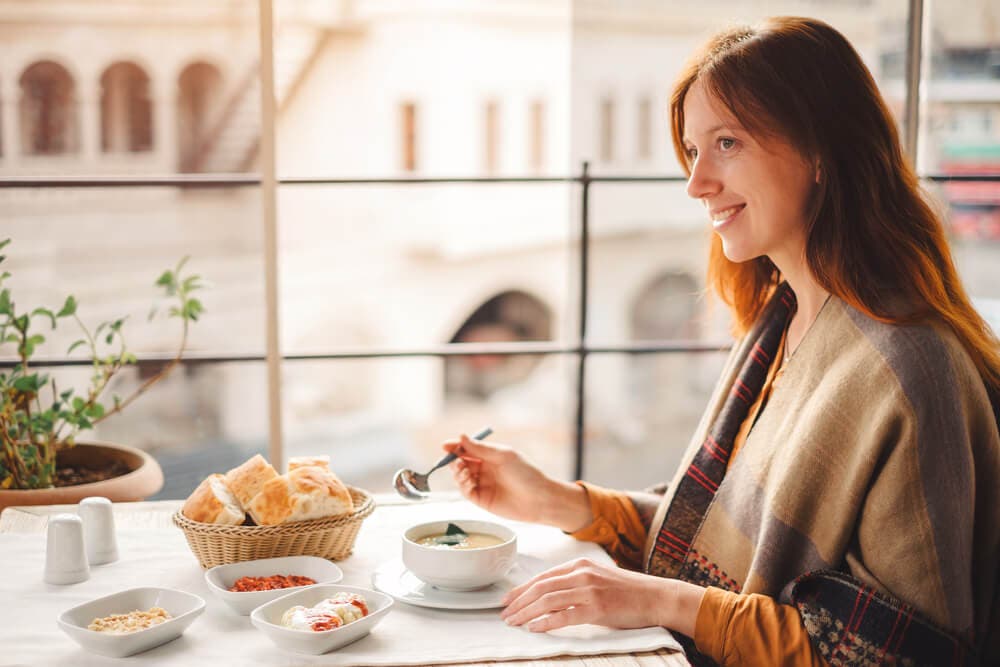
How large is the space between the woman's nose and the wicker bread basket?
57cm

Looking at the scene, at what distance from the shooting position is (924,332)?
1132 millimetres

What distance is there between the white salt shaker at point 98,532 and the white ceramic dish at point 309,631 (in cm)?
29

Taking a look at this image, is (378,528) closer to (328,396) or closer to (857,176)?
(857,176)

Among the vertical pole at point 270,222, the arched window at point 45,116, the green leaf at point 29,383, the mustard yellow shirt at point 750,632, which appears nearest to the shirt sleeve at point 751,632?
the mustard yellow shirt at point 750,632

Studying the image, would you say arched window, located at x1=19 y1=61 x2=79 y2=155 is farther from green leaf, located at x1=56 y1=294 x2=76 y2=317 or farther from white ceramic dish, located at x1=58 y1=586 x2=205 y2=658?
white ceramic dish, located at x1=58 y1=586 x2=205 y2=658

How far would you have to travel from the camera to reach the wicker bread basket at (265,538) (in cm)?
118

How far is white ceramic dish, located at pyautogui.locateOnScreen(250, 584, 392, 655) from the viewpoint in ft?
3.23

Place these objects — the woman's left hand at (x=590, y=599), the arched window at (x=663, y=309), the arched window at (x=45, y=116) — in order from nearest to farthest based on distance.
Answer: the woman's left hand at (x=590, y=599) < the arched window at (x=45, y=116) < the arched window at (x=663, y=309)

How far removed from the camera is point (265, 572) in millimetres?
1152

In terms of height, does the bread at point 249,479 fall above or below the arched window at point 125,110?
below

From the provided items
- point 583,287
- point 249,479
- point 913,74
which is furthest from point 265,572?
point 913,74

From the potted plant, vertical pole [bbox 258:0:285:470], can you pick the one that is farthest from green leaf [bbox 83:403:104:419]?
vertical pole [bbox 258:0:285:470]

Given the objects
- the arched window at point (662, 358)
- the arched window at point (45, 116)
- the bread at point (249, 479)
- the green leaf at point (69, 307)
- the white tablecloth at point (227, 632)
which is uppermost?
the arched window at point (45, 116)

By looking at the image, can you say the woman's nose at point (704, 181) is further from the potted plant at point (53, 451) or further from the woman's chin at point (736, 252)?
the potted plant at point (53, 451)
